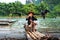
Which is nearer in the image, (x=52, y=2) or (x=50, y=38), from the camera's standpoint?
(x=50, y=38)

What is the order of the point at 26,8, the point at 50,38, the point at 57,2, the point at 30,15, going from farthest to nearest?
the point at 57,2 < the point at 26,8 < the point at 30,15 < the point at 50,38

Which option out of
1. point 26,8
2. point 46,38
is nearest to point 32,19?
point 46,38

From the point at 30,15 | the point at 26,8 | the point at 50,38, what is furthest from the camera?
the point at 26,8

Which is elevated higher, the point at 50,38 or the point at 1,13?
the point at 50,38

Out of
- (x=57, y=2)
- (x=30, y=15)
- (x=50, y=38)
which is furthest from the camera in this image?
(x=57, y=2)

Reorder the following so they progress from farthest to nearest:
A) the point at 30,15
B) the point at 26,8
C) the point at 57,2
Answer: the point at 57,2 < the point at 26,8 < the point at 30,15

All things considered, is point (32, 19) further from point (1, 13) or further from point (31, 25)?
point (1, 13)

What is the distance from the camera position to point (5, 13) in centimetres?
6012

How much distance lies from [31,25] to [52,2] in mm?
62260

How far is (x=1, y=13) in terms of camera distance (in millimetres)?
60344

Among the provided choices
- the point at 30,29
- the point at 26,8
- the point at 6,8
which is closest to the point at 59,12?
the point at 26,8

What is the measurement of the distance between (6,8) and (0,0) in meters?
16.2

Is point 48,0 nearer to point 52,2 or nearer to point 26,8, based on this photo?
point 52,2

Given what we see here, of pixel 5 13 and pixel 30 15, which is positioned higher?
pixel 30 15
